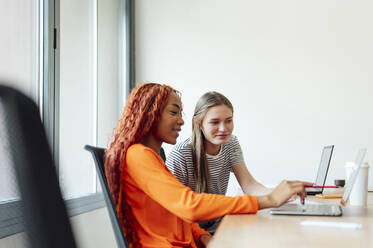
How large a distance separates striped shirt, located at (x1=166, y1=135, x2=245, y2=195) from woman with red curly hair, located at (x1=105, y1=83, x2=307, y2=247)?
65 centimetres

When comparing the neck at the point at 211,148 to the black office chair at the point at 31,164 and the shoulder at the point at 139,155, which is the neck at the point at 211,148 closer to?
the shoulder at the point at 139,155

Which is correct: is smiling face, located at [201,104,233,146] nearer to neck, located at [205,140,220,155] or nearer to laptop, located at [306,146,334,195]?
neck, located at [205,140,220,155]

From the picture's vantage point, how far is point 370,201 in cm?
186

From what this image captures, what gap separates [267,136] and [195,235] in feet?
→ 6.16

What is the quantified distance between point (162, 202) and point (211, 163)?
1.07 meters

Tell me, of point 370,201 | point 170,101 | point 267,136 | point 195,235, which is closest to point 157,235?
point 195,235

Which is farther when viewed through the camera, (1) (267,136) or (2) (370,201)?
(1) (267,136)

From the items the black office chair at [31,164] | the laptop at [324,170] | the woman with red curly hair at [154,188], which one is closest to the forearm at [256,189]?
the laptop at [324,170]

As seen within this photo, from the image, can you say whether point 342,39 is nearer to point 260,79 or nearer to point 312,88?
point 312,88

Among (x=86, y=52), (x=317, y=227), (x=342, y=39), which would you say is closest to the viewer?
(x=317, y=227)

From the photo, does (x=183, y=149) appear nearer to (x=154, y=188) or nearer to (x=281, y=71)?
(x=154, y=188)

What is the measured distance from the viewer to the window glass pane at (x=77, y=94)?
2.44 m

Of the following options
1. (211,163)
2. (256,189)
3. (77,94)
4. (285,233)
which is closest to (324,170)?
(256,189)

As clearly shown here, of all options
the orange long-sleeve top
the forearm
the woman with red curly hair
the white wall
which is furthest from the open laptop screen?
the orange long-sleeve top
